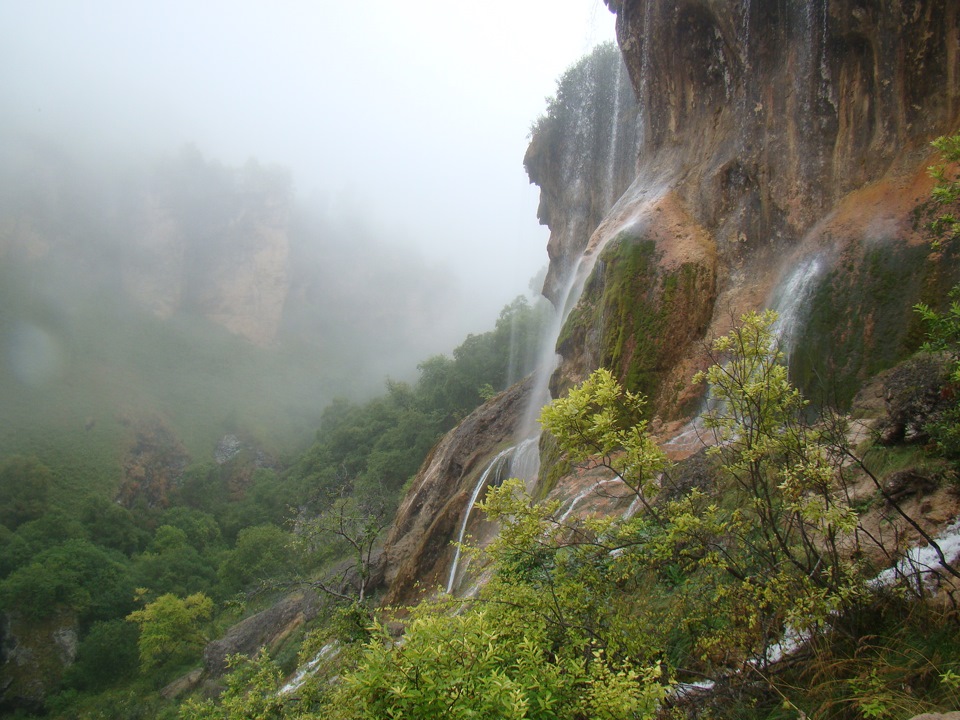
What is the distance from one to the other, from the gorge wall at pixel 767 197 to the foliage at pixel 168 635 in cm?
1717

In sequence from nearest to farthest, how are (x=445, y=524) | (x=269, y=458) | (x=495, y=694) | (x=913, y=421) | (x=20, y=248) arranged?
1. (x=495, y=694)
2. (x=913, y=421)
3. (x=445, y=524)
4. (x=269, y=458)
5. (x=20, y=248)

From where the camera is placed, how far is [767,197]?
40.3ft

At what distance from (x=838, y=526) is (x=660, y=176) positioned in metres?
12.7

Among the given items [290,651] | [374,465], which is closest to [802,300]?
[290,651]

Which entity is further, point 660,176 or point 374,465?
point 374,465

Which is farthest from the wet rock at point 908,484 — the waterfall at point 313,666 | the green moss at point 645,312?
the waterfall at point 313,666

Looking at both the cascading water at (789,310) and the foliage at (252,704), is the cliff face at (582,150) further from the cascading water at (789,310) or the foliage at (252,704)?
the foliage at (252,704)

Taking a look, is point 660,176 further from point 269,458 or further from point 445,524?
point 269,458

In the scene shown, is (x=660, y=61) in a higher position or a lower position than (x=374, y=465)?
higher

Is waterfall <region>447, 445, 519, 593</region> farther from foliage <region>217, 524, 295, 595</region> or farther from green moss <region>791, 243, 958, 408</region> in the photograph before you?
foliage <region>217, 524, 295, 595</region>

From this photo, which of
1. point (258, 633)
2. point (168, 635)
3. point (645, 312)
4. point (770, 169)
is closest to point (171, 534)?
point (168, 635)

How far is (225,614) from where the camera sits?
1235 inches

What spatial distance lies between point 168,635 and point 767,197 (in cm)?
2901

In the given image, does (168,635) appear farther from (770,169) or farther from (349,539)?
(770,169)
